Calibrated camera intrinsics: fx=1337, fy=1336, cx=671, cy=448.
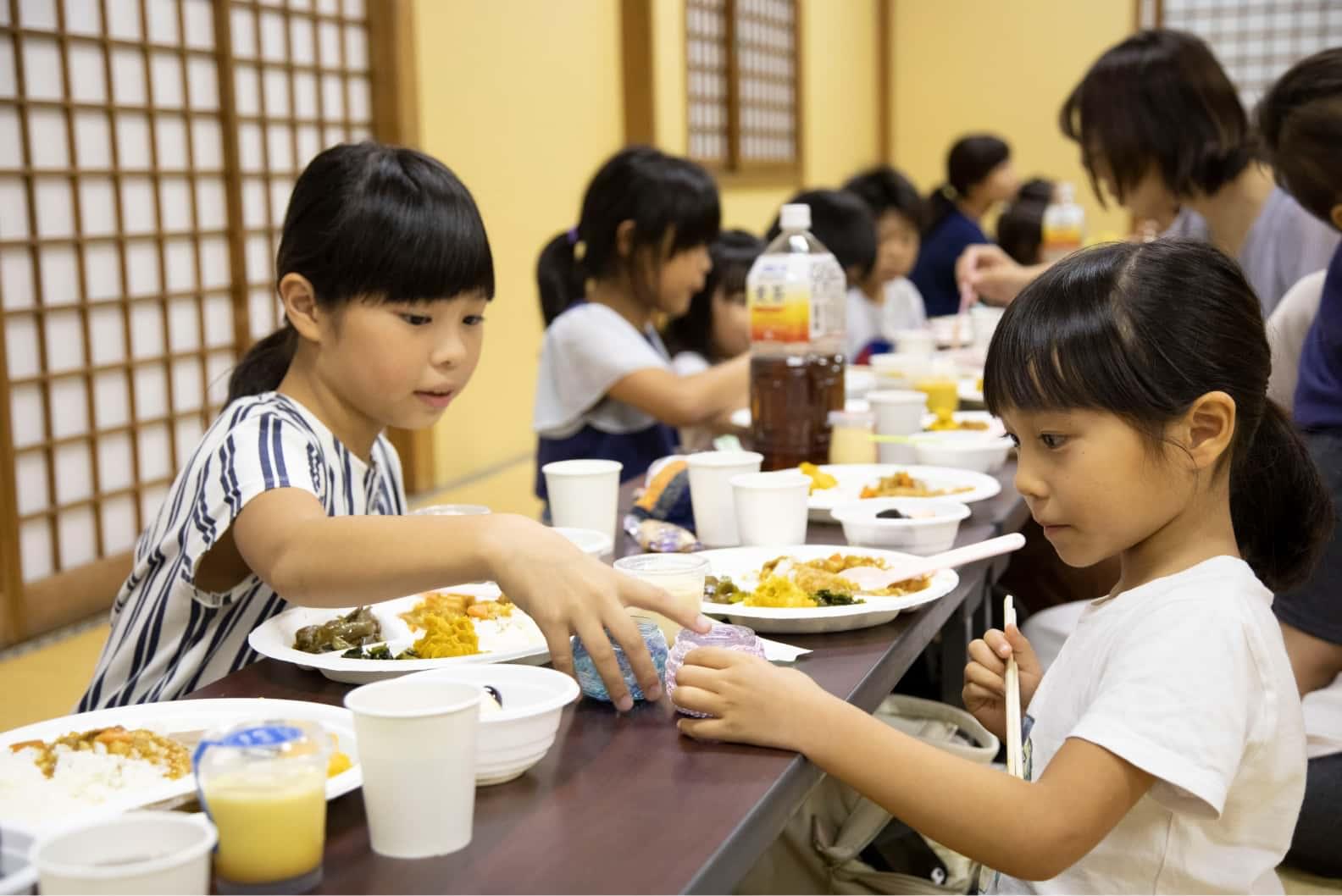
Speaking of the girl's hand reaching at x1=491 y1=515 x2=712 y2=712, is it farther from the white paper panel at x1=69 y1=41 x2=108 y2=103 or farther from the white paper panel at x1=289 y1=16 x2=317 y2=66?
the white paper panel at x1=289 y1=16 x2=317 y2=66

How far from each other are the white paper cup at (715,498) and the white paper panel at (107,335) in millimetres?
2419

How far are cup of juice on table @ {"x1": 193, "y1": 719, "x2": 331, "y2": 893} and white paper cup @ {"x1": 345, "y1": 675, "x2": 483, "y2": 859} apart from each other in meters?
0.04

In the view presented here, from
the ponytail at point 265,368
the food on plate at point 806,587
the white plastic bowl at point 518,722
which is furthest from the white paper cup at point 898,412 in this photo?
the white plastic bowl at point 518,722

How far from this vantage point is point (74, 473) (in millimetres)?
3504

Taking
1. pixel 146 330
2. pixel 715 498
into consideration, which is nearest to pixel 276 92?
pixel 146 330

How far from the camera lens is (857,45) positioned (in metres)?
9.87

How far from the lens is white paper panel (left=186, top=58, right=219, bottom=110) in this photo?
12.7 feet

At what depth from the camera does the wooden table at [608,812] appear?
2.69 feet

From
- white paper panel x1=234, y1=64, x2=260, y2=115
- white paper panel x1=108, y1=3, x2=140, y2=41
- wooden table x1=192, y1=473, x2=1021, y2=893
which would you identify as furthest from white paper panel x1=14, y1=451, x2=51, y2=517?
wooden table x1=192, y1=473, x2=1021, y2=893

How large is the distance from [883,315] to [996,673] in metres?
3.30

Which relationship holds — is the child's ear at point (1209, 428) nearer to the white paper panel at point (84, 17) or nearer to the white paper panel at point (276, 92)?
the white paper panel at point (84, 17)

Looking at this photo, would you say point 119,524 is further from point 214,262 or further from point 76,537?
point 214,262

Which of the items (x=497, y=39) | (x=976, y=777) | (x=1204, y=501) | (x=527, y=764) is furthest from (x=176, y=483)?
(x=497, y=39)

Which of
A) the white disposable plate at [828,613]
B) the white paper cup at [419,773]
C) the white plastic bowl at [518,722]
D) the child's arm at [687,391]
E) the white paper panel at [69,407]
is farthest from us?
the white paper panel at [69,407]
